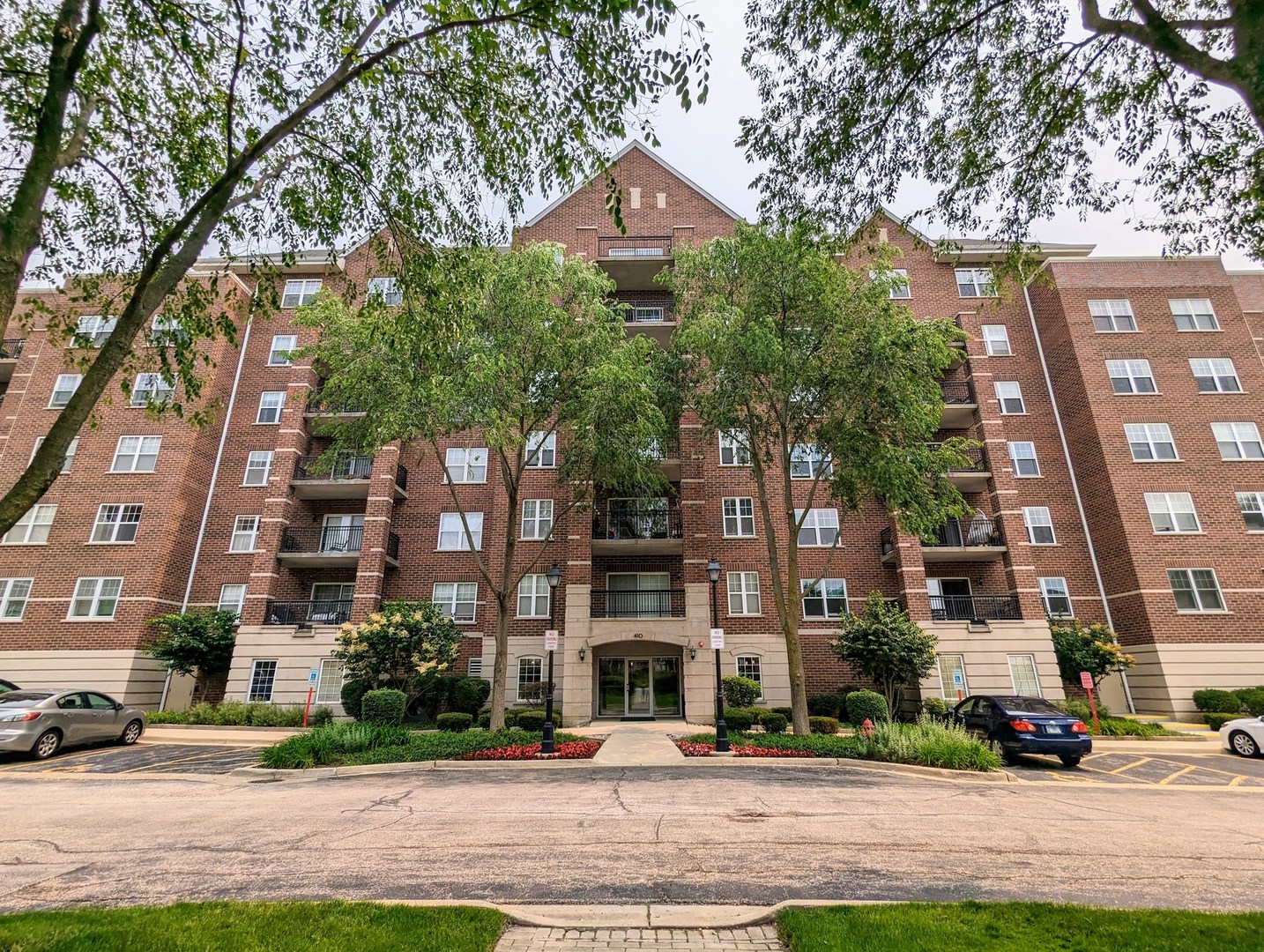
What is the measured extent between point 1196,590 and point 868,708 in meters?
14.8

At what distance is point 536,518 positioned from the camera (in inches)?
966

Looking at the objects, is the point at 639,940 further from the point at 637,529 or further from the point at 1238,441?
the point at 1238,441

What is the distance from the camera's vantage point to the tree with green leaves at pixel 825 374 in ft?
52.6

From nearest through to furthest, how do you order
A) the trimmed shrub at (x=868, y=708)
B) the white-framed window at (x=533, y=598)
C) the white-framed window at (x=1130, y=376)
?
the trimmed shrub at (x=868, y=708) < the white-framed window at (x=533, y=598) < the white-framed window at (x=1130, y=376)

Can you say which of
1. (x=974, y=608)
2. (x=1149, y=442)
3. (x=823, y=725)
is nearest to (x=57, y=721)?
(x=823, y=725)

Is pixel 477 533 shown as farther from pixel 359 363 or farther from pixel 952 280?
pixel 952 280

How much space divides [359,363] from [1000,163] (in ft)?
47.5

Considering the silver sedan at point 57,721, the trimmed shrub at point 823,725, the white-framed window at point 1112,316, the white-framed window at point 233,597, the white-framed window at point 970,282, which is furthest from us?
the white-framed window at point 970,282

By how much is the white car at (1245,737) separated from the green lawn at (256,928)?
806 inches

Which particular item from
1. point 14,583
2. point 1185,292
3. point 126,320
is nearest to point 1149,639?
point 1185,292

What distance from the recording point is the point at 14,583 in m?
23.5

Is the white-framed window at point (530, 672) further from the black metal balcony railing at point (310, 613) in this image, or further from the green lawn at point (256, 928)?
the green lawn at point (256, 928)

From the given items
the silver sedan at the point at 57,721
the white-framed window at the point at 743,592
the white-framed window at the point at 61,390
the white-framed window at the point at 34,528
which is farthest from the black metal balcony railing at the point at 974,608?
the white-framed window at the point at 61,390

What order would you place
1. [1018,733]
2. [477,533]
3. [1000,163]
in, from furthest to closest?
[477,533]
[1018,733]
[1000,163]
